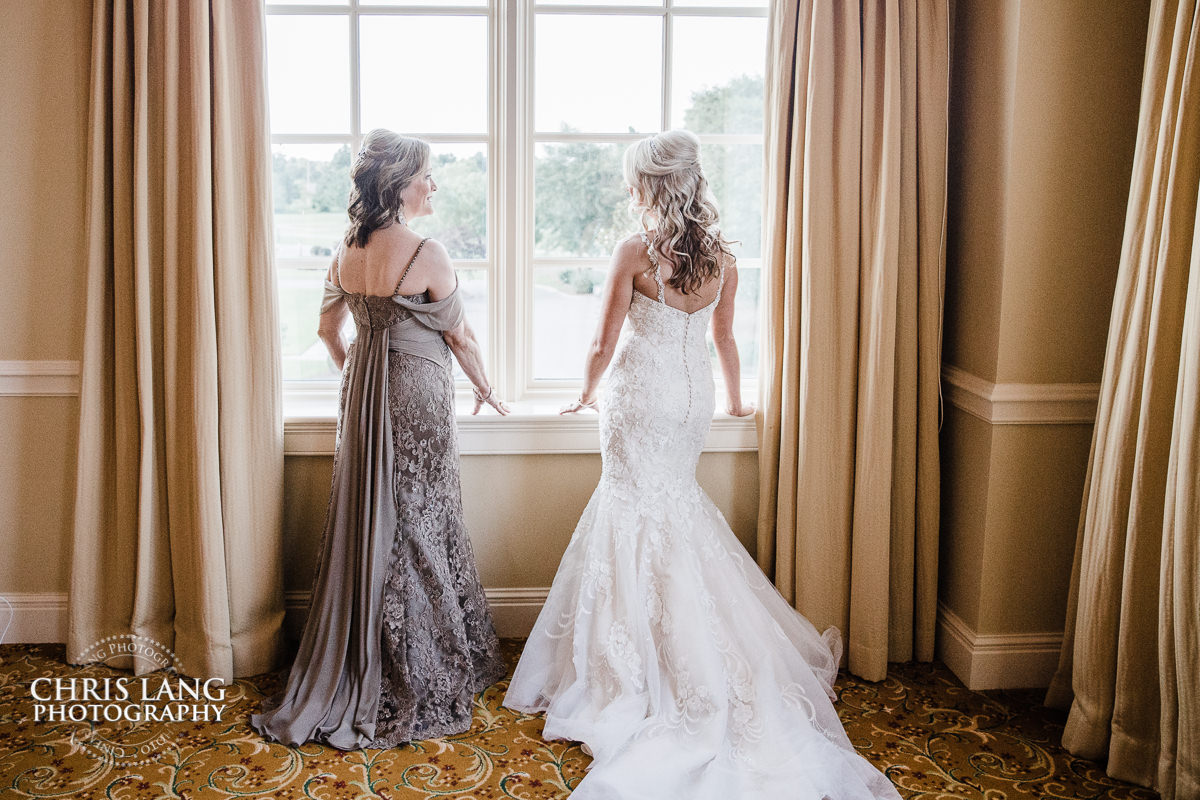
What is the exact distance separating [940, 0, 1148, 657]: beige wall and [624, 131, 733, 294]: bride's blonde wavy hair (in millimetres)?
847

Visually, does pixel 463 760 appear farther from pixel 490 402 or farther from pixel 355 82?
pixel 355 82

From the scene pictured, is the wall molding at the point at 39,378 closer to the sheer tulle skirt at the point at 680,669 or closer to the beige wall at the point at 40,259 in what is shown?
the beige wall at the point at 40,259

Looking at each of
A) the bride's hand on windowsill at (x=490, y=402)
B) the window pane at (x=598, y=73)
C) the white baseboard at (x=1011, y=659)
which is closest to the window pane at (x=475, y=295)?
the bride's hand on windowsill at (x=490, y=402)

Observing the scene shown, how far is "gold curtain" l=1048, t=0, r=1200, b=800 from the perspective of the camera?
2.36 metres

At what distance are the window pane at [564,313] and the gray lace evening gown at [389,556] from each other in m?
0.63

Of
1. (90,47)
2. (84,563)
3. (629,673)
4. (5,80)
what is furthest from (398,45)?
(629,673)

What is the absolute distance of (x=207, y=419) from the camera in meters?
3.06

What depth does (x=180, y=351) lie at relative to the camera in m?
3.08

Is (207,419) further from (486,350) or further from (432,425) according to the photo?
(486,350)

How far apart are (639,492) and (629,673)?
1.71ft

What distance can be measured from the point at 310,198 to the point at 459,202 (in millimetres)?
509

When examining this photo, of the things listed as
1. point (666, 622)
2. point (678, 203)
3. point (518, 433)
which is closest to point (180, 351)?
point (518, 433)

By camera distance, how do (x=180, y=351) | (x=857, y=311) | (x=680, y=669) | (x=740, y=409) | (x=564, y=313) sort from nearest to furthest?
(x=680, y=669) < (x=180, y=351) < (x=857, y=311) < (x=740, y=409) < (x=564, y=313)

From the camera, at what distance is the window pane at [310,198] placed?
3.46 m
